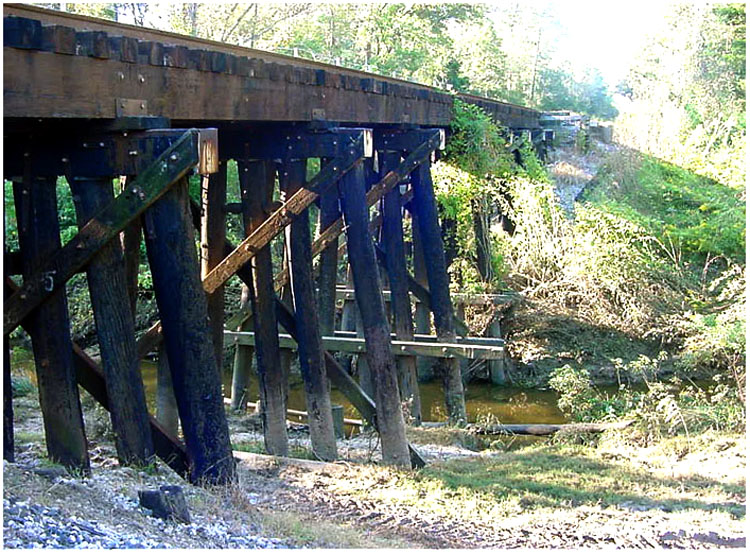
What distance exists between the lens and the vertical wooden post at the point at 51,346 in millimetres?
4711

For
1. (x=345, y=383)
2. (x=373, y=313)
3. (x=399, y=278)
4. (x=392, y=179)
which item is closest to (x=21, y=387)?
(x=399, y=278)

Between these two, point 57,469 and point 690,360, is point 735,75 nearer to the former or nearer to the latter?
point 690,360

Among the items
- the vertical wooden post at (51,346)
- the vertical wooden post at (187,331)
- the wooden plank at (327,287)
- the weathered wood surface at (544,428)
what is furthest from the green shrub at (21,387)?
the vertical wooden post at (187,331)

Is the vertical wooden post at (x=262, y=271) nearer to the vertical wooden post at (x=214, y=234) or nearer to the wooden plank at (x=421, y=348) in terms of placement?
the vertical wooden post at (x=214, y=234)

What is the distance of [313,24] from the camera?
26234 millimetres

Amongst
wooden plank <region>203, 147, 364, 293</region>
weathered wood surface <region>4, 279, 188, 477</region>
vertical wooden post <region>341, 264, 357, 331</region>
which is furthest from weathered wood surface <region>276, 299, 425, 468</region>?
vertical wooden post <region>341, 264, 357, 331</region>

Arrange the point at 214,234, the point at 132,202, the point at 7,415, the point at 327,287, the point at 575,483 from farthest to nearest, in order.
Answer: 1. the point at 327,287
2. the point at 575,483
3. the point at 214,234
4. the point at 7,415
5. the point at 132,202

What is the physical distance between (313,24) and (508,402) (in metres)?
16.7

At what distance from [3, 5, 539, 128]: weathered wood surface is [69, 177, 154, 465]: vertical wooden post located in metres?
0.43

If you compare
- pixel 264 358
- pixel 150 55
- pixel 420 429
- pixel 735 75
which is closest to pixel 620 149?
pixel 735 75

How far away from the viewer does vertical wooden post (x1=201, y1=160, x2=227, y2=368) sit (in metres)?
6.58

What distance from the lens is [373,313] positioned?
6.97 meters

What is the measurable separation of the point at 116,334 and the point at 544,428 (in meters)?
6.05

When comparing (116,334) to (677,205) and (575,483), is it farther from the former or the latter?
(677,205)
